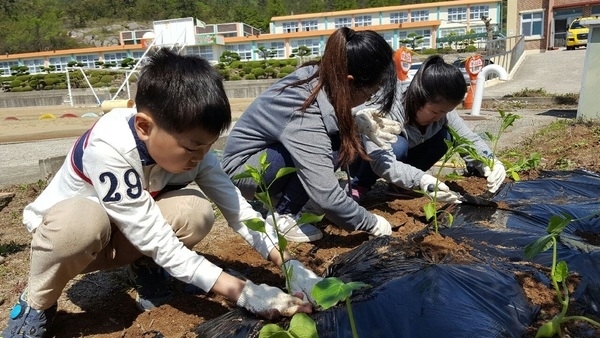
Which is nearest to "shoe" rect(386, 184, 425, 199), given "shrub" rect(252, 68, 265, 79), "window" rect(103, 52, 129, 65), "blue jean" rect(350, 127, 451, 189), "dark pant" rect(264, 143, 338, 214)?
"blue jean" rect(350, 127, 451, 189)

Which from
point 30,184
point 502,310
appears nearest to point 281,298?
point 502,310

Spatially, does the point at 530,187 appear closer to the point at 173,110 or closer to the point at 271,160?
the point at 271,160

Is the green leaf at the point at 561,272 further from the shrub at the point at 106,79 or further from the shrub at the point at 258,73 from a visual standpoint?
the shrub at the point at 106,79

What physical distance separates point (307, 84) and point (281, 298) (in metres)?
0.96

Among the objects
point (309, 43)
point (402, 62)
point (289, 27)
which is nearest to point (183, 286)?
point (402, 62)

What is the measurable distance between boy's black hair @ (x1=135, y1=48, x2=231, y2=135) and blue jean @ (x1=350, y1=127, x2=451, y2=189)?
1373 millimetres

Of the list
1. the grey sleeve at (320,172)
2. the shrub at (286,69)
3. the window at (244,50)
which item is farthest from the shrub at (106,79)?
the grey sleeve at (320,172)

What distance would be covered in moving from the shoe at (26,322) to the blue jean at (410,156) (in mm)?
1615

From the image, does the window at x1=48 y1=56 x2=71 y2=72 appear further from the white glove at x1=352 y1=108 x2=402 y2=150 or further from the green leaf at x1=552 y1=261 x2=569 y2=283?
the green leaf at x1=552 y1=261 x2=569 y2=283

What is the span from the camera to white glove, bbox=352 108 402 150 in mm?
2244

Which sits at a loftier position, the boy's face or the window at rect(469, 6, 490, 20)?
the window at rect(469, 6, 490, 20)

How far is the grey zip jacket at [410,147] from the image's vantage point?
7.48 ft

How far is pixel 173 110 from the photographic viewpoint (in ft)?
4.03

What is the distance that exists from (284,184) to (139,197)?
94 centimetres
